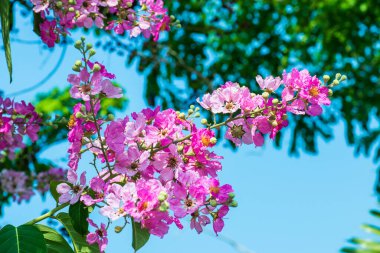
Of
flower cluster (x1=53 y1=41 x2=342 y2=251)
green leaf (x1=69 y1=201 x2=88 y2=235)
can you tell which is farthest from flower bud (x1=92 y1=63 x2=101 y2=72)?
green leaf (x1=69 y1=201 x2=88 y2=235)

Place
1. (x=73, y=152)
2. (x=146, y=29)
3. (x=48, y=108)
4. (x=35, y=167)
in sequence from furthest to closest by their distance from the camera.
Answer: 1. (x=48, y=108)
2. (x=35, y=167)
3. (x=146, y=29)
4. (x=73, y=152)

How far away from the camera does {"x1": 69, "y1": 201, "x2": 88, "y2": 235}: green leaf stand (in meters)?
1.47

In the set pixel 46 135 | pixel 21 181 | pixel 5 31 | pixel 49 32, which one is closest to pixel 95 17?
pixel 49 32

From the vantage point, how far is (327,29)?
16.9 feet

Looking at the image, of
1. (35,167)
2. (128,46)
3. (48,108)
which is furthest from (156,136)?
(48,108)

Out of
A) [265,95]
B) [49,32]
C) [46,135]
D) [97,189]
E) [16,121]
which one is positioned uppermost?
[46,135]

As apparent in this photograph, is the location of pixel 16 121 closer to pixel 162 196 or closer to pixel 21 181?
pixel 162 196

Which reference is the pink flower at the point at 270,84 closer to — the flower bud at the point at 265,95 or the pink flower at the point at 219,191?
the flower bud at the point at 265,95

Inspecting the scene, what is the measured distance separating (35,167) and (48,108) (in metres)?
1.17

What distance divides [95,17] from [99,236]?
3.05 feet

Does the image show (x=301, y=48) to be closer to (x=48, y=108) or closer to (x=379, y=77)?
(x=379, y=77)

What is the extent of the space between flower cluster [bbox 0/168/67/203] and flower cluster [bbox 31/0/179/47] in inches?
51.8

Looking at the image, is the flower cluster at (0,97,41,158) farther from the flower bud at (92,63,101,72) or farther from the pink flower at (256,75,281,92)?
the pink flower at (256,75,281,92)

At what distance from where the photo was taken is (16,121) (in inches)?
83.8
